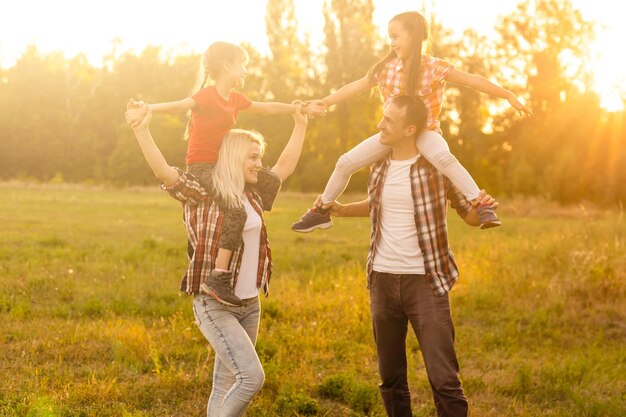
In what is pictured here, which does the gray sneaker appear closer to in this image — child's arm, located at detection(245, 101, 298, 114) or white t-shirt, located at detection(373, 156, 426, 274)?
white t-shirt, located at detection(373, 156, 426, 274)

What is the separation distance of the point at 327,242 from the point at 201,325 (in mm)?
14568

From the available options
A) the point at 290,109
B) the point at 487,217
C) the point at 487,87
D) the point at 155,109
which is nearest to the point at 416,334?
the point at 487,217

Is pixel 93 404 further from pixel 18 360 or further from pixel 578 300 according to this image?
pixel 578 300

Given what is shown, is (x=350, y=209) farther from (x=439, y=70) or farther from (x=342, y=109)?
(x=342, y=109)

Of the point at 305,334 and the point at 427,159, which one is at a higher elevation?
the point at 427,159

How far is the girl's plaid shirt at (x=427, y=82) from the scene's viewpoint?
4465 mm

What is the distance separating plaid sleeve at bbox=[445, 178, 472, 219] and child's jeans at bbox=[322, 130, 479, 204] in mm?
149

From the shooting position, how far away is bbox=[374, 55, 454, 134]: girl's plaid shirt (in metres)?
4.46

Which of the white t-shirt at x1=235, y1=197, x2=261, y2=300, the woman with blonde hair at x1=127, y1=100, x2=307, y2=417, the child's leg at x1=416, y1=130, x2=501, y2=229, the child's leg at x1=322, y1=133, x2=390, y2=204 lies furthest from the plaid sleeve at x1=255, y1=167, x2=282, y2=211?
the child's leg at x1=416, y1=130, x2=501, y2=229

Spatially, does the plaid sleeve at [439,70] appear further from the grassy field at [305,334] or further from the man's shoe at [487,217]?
the grassy field at [305,334]

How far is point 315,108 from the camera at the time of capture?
4855 mm

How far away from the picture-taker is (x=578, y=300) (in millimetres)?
10258

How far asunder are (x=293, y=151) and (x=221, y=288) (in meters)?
1.14

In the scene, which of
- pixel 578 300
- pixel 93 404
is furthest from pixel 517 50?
pixel 93 404
